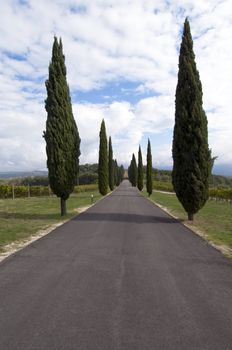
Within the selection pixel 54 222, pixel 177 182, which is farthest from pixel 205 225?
pixel 54 222

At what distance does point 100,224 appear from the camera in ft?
50.1

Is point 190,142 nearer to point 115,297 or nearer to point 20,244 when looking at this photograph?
point 20,244

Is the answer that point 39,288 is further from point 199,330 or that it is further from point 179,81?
point 179,81

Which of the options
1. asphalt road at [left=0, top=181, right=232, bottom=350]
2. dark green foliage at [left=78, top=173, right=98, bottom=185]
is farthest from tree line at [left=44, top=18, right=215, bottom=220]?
dark green foliage at [left=78, top=173, right=98, bottom=185]

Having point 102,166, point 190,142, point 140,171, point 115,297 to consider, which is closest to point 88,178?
point 140,171

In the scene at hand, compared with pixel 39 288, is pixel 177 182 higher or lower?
higher

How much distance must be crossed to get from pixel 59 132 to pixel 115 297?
14175mm

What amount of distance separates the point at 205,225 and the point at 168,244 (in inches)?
236

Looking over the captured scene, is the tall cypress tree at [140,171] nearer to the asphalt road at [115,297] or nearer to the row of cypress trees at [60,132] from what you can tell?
the row of cypress trees at [60,132]

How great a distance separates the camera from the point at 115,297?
18.8 feet

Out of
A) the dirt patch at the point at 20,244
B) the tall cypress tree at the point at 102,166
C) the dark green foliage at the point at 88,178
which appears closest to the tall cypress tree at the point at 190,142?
the dirt patch at the point at 20,244

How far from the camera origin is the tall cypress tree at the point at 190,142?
55.6 feet

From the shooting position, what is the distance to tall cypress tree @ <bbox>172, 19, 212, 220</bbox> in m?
16.9

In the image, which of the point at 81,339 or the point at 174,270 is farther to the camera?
the point at 174,270
